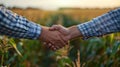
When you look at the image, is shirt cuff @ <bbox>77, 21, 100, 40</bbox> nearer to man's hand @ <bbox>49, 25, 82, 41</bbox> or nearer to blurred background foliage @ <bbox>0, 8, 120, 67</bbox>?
man's hand @ <bbox>49, 25, 82, 41</bbox>

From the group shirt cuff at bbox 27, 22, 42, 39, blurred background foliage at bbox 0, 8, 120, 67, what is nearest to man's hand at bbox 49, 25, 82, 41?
blurred background foliage at bbox 0, 8, 120, 67

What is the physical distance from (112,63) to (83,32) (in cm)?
68

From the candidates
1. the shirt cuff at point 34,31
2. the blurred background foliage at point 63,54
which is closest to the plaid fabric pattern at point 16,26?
the shirt cuff at point 34,31

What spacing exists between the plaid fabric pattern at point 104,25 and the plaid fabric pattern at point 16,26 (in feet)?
1.58

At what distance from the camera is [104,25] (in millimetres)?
5227

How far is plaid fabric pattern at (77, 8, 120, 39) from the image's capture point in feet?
17.0

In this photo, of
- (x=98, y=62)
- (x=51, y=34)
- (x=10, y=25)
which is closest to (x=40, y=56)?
(x=98, y=62)

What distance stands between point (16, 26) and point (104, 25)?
2.96 ft

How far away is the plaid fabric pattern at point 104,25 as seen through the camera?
5.18 m

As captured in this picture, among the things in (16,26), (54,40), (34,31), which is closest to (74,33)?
(54,40)

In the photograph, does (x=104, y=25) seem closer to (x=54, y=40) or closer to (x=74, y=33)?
(x=74, y=33)

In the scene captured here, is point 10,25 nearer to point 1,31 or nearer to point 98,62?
point 1,31

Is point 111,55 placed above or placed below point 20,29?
below

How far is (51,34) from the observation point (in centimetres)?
532
